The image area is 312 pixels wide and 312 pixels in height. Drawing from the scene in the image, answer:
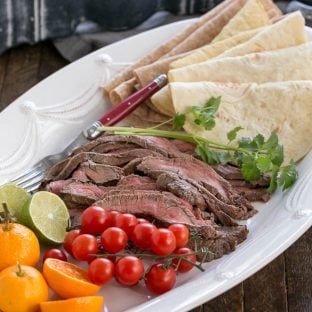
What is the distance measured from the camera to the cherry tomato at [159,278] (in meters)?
2.52

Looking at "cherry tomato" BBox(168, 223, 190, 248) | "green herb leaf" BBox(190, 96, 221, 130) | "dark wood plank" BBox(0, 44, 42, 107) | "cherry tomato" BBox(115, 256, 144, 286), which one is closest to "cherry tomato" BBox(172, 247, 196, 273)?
"cherry tomato" BBox(168, 223, 190, 248)

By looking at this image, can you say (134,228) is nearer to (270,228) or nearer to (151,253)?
(151,253)

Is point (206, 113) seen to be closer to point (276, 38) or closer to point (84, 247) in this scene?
point (276, 38)

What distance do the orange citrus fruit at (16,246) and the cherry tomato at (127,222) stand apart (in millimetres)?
304

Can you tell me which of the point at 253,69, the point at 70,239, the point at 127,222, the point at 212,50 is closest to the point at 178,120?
the point at 253,69

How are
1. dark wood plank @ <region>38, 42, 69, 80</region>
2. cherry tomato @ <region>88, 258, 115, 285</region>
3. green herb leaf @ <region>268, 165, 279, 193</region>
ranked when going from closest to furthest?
cherry tomato @ <region>88, 258, 115, 285</region>, green herb leaf @ <region>268, 165, 279, 193</region>, dark wood plank @ <region>38, 42, 69, 80</region>

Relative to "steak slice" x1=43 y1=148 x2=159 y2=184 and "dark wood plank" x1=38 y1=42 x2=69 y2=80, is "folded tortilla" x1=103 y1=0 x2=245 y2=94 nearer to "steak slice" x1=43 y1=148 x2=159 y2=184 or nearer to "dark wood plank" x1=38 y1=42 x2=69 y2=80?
"steak slice" x1=43 y1=148 x2=159 y2=184

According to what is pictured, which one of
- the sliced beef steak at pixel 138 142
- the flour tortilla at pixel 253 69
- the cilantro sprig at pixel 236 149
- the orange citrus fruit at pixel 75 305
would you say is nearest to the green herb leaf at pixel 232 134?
the cilantro sprig at pixel 236 149

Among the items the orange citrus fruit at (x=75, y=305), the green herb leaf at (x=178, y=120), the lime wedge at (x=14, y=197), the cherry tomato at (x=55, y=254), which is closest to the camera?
the orange citrus fruit at (x=75, y=305)

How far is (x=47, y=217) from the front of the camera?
2793 mm

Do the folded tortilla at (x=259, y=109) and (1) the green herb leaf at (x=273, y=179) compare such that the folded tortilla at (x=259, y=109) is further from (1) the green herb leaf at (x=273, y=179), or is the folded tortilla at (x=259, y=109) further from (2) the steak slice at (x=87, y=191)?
(2) the steak slice at (x=87, y=191)

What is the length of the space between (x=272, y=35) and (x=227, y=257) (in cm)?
133

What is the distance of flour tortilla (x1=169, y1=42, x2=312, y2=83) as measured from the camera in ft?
11.2

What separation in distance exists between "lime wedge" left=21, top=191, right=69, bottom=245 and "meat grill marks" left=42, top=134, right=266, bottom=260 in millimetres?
102
